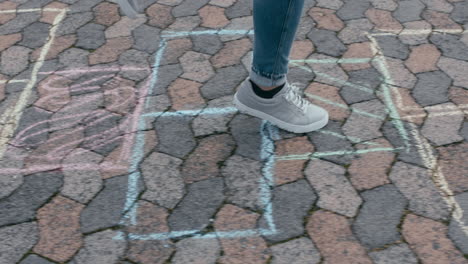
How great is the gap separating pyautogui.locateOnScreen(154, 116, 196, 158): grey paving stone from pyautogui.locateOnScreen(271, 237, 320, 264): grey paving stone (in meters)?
0.72

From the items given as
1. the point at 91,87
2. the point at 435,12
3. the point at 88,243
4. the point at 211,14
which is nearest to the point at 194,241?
the point at 88,243

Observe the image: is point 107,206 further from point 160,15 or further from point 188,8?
point 188,8

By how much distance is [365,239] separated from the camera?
2.11 meters

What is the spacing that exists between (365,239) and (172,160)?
37.9 inches

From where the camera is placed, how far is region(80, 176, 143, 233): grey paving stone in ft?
7.25

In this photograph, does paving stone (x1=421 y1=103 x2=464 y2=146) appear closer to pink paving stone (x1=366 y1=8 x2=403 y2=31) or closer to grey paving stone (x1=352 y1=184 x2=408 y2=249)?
grey paving stone (x1=352 y1=184 x2=408 y2=249)

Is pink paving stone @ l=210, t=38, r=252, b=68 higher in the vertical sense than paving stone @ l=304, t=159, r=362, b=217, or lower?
higher

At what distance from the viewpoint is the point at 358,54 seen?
3191 mm

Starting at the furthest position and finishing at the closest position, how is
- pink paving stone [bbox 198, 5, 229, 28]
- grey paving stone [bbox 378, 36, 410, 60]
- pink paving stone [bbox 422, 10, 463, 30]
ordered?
1. pink paving stone [bbox 198, 5, 229, 28]
2. pink paving stone [bbox 422, 10, 463, 30]
3. grey paving stone [bbox 378, 36, 410, 60]

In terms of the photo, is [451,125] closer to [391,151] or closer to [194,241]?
[391,151]

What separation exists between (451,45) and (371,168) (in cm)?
127

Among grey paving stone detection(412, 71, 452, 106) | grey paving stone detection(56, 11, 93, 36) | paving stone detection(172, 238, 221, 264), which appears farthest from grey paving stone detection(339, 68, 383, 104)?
grey paving stone detection(56, 11, 93, 36)

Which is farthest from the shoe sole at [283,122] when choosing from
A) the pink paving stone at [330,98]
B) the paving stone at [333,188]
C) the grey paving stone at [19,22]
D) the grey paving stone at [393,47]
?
the grey paving stone at [19,22]

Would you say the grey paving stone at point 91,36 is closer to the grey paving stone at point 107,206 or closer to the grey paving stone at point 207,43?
the grey paving stone at point 207,43
